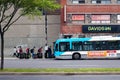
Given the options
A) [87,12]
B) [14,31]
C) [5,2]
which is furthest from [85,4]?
[5,2]

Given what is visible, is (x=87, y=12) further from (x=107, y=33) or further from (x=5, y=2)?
(x=5, y=2)

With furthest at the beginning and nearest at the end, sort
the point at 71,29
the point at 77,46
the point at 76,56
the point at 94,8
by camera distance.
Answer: the point at 94,8 < the point at 71,29 < the point at 77,46 < the point at 76,56

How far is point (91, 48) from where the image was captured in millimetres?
46969

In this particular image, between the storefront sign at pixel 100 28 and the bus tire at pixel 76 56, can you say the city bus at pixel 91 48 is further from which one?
the storefront sign at pixel 100 28

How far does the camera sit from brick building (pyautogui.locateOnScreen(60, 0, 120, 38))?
58.0 metres

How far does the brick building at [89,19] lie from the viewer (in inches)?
2283

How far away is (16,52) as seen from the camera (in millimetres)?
54969

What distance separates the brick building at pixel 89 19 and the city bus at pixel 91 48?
11031mm

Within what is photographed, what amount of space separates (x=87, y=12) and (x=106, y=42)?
40.0 feet

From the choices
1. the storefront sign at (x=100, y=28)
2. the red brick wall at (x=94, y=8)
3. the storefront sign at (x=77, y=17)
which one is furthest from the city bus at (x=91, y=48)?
the red brick wall at (x=94, y=8)

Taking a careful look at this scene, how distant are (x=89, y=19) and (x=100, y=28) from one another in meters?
1.99

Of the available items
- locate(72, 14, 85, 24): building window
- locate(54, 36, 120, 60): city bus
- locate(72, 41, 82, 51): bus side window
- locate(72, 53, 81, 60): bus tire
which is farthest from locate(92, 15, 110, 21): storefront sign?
locate(72, 53, 81, 60): bus tire

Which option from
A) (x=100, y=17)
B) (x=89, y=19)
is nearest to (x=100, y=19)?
(x=100, y=17)

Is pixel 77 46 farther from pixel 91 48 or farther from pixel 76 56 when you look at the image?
pixel 91 48
